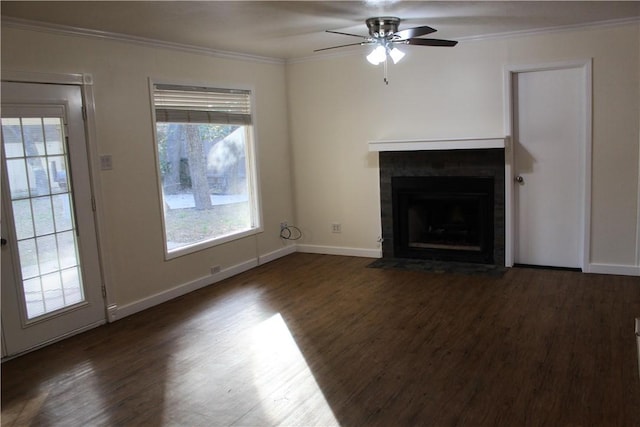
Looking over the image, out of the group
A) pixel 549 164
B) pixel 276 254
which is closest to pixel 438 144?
pixel 549 164

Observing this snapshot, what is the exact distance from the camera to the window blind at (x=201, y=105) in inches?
190

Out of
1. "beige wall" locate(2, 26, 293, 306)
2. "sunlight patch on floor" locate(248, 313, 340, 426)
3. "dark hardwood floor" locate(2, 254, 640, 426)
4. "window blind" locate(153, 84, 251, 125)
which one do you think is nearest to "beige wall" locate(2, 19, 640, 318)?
"beige wall" locate(2, 26, 293, 306)

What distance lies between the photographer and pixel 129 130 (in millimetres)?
4492

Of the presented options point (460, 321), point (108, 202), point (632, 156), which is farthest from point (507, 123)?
point (108, 202)

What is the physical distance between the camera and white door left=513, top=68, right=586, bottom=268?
5066 mm

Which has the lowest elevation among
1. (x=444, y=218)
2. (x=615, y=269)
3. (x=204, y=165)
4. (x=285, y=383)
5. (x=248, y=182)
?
(x=285, y=383)

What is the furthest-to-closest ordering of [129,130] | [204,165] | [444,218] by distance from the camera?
[444,218]
[204,165]
[129,130]

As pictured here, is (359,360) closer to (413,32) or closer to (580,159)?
(413,32)

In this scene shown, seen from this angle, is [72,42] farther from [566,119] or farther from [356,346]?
[566,119]

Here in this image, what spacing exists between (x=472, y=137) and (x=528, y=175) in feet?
2.21

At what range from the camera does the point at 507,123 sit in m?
5.26

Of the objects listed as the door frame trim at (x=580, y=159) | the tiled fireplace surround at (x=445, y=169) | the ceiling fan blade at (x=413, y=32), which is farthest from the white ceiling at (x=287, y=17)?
the tiled fireplace surround at (x=445, y=169)

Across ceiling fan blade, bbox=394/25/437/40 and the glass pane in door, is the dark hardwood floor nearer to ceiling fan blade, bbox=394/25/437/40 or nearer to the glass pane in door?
the glass pane in door

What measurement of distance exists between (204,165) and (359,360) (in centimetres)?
277
